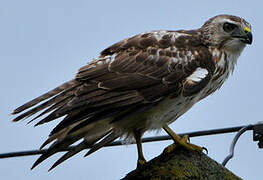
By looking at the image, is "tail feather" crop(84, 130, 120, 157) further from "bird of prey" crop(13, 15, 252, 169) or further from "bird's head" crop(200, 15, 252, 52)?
"bird's head" crop(200, 15, 252, 52)

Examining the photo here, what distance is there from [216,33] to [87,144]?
253 centimetres

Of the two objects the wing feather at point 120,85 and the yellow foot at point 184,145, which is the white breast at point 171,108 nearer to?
the wing feather at point 120,85

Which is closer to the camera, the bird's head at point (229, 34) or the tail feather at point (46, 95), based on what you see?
the tail feather at point (46, 95)

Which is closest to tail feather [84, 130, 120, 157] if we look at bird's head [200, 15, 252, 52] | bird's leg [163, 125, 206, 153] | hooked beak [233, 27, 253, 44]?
bird's leg [163, 125, 206, 153]

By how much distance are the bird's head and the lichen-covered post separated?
9.29 ft

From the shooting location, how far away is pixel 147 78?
7273 millimetres

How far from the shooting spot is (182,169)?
17.4ft

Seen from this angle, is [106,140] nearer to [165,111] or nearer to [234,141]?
[165,111]

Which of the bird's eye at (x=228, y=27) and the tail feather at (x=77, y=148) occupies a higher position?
the bird's eye at (x=228, y=27)

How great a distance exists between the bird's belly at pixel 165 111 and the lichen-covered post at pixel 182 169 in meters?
1.38

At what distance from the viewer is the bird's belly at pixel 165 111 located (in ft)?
23.4

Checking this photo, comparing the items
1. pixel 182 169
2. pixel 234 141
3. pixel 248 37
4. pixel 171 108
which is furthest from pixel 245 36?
pixel 182 169

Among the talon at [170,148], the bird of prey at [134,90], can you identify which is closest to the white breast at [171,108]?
the bird of prey at [134,90]

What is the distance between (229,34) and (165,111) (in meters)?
1.92
